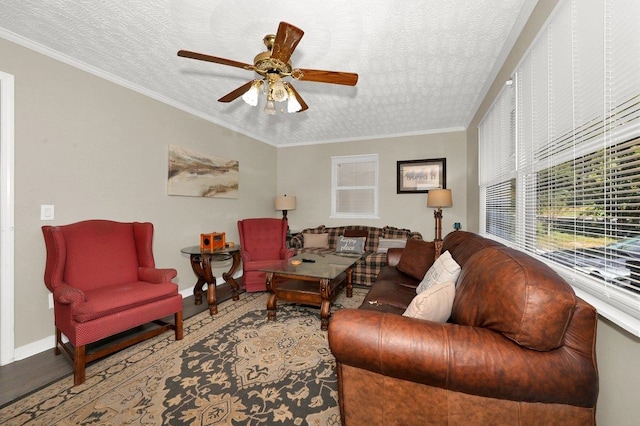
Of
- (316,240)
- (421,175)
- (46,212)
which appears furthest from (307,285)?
(421,175)

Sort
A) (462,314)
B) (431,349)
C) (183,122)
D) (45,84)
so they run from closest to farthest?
(431,349) < (462,314) < (45,84) < (183,122)

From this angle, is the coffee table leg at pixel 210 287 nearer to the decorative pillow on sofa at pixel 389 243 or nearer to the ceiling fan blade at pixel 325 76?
the ceiling fan blade at pixel 325 76

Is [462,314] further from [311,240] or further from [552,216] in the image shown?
[311,240]

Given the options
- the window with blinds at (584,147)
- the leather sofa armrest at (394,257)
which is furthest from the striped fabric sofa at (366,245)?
the window with blinds at (584,147)

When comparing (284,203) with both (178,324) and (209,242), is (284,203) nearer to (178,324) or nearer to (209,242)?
(209,242)

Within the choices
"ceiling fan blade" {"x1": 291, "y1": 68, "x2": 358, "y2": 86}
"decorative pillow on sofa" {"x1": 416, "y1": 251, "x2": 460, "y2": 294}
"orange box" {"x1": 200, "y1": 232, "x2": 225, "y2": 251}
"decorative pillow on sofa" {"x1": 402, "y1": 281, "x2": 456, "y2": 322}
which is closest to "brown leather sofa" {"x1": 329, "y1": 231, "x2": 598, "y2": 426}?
"decorative pillow on sofa" {"x1": 402, "y1": 281, "x2": 456, "y2": 322}

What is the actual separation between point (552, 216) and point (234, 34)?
2701 mm

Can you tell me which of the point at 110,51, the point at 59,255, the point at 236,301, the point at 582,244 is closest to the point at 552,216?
the point at 582,244

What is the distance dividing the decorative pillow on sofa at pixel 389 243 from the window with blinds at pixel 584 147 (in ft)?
7.33

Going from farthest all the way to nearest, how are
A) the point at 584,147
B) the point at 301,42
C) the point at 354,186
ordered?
the point at 354,186 < the point at 301,42 < the point at 584,147

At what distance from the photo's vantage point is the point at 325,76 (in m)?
1.90

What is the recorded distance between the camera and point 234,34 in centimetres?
210

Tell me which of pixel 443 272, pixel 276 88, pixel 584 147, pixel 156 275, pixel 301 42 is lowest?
pixel 156 275

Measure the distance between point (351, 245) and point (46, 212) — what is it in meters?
3.73
